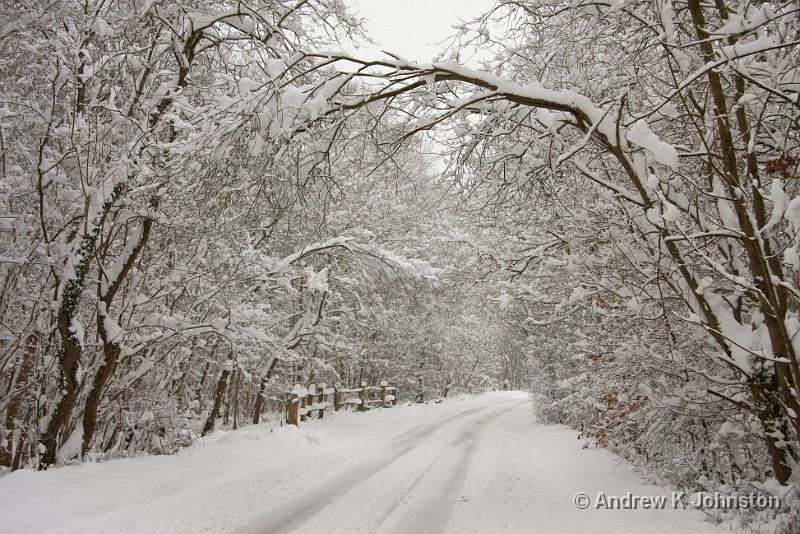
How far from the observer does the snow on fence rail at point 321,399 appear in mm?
12891

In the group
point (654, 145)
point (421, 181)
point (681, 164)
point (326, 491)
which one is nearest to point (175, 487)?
point (326, 491)

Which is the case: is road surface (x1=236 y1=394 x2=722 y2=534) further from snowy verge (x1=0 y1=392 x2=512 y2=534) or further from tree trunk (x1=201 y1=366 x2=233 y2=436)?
tree trunk (x1=201 y1=366 x2=233 y2=436)

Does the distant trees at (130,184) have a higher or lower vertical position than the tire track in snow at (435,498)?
higher

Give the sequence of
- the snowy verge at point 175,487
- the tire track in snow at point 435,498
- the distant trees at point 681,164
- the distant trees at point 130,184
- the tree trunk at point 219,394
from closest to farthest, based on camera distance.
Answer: the distant trees at point 681,164, the distant trees at point 130,184, the snowy verge at point 175,487, the tire track in snow at point 435,498, the tree trunk at point 219,394

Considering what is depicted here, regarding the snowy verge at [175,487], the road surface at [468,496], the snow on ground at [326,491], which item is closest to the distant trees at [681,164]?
the road surface at [468,496]

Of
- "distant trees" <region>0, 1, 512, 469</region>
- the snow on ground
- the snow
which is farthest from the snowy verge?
the snow

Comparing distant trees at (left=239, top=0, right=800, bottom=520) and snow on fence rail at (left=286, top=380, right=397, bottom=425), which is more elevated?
distant trees at (left=239, top=0, right=800, bottom=520)

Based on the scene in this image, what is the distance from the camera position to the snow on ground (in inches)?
197

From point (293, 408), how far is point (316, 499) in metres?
6.65

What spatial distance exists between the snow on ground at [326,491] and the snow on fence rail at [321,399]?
6.12ft

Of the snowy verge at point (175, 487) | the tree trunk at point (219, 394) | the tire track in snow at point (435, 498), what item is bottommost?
the tire track in snow at point (435, 498)

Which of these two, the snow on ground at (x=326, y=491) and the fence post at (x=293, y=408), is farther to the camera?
the fence post at (x=293, y=408)

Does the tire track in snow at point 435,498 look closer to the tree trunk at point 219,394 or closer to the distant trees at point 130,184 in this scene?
the distant trees at point 130,184

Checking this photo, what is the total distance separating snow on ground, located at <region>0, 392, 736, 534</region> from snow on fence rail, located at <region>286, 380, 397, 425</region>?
187 cm
